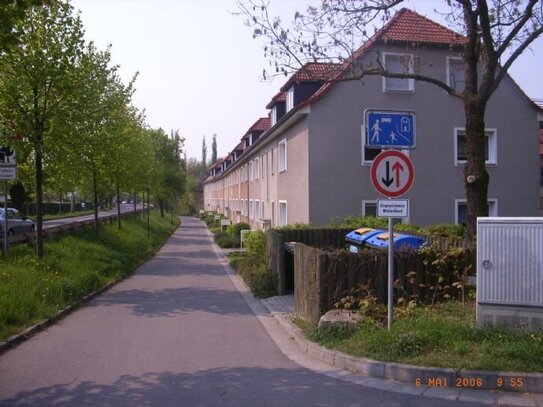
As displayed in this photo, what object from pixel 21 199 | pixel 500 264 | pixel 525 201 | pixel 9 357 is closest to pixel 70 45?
pixel 9 357

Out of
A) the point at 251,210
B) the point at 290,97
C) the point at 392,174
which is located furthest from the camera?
the point at 251,210

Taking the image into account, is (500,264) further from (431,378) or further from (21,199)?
(21,199)

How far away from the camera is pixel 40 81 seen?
526 inches

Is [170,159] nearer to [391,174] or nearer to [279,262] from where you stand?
[279,262]

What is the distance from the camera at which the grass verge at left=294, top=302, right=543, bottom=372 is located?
5910 millimetres

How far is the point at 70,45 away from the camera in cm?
1389

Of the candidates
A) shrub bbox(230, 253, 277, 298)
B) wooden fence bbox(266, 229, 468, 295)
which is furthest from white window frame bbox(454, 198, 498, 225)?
shrub bbox(230, 253, 277, 298)

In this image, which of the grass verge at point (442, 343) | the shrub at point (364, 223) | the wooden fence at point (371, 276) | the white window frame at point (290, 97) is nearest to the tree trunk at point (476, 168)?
the wooden fence at point (371, 276)

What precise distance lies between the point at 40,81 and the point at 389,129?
362 inches

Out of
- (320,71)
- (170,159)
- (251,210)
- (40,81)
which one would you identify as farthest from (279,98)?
(170,159)

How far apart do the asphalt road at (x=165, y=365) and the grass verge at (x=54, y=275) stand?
1.55 ft

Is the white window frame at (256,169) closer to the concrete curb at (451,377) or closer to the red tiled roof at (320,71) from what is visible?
the red tiled roof at (320,71)

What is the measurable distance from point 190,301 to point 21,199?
25653 millimetres

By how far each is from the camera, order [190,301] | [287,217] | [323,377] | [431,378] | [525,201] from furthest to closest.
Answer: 1. [287,217]
2. [525,201]
3. [190,301]
4. [323,377]
5. [431,378]
